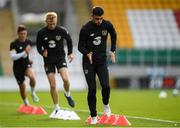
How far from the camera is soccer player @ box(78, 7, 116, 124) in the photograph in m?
16.7

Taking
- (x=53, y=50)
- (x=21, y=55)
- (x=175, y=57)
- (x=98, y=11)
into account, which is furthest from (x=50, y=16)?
(x=175, y=57)

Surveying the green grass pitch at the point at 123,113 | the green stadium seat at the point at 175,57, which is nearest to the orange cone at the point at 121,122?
the green grass pitch at the point at 123,113

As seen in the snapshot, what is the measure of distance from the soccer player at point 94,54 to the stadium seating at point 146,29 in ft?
76.5

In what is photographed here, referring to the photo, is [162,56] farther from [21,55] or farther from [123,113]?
[123,113]

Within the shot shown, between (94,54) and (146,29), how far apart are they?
87.0 feet

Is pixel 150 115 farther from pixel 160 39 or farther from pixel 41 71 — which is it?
pixel 160 39

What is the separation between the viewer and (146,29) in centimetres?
4322

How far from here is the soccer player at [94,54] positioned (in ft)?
54.9

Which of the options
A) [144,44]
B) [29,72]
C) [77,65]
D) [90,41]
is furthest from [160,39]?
[90,41]

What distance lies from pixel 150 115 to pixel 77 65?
1913cm

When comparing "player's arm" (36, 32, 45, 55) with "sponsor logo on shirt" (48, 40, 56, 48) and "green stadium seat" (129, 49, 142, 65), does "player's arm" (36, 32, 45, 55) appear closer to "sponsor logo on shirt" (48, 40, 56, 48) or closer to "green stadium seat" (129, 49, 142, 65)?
"sponsor logo on shirt" (48, 40, 56, 48)

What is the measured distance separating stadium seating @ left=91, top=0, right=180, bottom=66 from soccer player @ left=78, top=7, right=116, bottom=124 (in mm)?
23325

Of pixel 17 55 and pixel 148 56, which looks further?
pixel 148 56

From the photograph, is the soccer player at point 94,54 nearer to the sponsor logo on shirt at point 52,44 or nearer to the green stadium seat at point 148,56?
the sponsor logo on shirt at point 52,44
